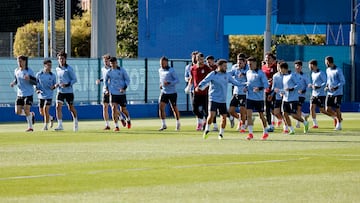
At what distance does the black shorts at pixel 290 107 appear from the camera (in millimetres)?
30609

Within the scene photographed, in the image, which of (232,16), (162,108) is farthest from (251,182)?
(232,16)

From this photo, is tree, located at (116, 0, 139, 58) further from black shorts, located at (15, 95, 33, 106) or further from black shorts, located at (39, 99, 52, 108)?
black shorts, located at (15, 95, 33, 106)

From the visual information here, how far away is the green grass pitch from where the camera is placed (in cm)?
1491

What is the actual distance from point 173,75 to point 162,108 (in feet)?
3.45

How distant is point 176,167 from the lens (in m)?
19.1

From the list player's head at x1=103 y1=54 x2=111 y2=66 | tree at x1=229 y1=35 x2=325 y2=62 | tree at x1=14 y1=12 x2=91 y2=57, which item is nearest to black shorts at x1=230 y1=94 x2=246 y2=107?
player's head at x1=103 y1=54 x2=111 y2=66

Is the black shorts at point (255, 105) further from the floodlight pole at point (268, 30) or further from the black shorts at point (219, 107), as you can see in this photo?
the floodlight pole at point (268, 30)

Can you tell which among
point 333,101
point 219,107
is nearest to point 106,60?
point 219,107

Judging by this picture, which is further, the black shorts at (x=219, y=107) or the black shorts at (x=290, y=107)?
the black shorts at (x=290, y=107)

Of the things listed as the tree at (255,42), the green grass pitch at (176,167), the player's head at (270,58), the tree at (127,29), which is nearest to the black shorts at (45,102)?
the green grass pitch at (176,167)

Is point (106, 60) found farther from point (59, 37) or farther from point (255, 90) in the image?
point (59, 37)

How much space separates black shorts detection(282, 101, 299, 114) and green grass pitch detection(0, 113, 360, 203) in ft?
3.35

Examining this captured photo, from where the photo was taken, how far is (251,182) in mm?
16500

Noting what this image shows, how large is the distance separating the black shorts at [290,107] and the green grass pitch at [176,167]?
1022mm
